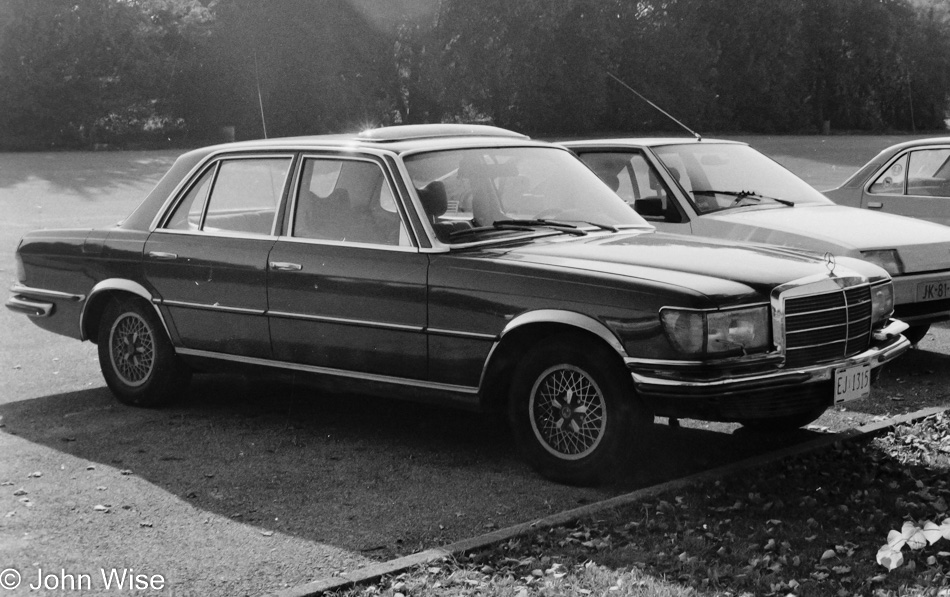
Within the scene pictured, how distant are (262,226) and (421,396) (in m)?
1.50

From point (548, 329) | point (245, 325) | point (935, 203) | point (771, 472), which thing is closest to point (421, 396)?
point (548, 329)

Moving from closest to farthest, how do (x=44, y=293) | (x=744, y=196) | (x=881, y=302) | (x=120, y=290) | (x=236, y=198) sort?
(x=881, y=302) < (x=236, y=198) < (x=120, y=290) < (x=44, y=293) < (x=744, y=196)

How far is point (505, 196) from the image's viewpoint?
6.69 meters

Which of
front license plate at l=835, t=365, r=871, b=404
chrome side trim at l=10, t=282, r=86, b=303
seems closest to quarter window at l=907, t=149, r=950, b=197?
front license plate at l=835, t=365, r=871, b=404

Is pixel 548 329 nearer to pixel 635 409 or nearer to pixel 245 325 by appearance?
pixel 635 409

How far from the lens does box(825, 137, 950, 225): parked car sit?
10898mm

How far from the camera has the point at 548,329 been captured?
591cm

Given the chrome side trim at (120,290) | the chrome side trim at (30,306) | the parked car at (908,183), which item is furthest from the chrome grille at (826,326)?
the parked car at (908,183)

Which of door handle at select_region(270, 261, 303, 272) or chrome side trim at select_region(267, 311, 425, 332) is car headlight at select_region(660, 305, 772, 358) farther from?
door handle at select_region(270, 261, 303, 272)

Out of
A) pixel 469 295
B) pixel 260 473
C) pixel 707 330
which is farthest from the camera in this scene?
pixel 260 473

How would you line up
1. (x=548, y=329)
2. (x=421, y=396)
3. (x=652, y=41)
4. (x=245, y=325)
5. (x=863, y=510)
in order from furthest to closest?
(x=652, y=41), (x=245, y=325), (x=421, y=396), (x=548, y=329), (x=863, y=510)

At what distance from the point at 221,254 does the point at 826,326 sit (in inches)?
136

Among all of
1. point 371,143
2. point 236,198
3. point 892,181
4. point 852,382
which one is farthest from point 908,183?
point 236,198

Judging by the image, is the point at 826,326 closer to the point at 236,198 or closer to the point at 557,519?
the point at 557,519
